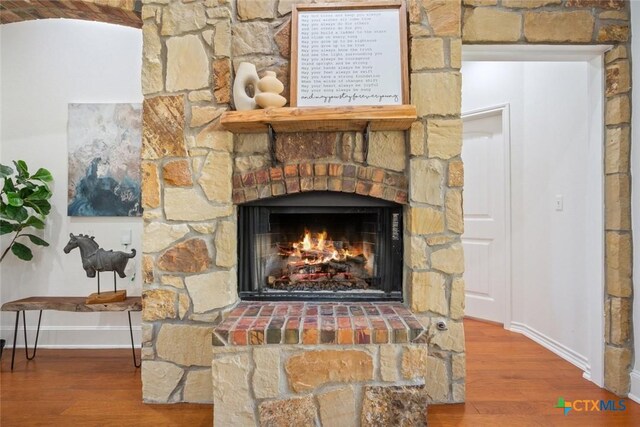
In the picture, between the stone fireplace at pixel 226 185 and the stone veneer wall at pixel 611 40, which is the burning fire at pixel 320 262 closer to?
the stone fireplace at pixel 226 185

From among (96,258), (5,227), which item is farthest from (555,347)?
(5,227)

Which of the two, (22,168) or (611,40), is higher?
(611,40)

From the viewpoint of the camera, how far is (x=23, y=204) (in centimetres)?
255

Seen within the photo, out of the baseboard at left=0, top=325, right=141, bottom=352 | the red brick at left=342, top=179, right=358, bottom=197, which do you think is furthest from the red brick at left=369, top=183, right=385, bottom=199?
the baseboard at left=0, top=325, right=141, bottom=352

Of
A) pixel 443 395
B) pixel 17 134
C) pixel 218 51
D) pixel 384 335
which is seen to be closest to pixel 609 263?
pixel 443 395

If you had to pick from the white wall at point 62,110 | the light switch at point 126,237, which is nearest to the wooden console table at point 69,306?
the white wall at point 62,110

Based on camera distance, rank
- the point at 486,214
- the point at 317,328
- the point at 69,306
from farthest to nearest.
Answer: the point at 486,214, the point at 69,306, the point at 317,328

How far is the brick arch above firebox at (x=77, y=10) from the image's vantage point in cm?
→ 197

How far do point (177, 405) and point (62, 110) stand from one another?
7.73 feet

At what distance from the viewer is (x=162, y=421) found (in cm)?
177

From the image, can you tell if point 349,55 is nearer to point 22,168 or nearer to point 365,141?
point 365,141

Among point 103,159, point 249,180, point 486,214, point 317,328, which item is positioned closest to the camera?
point 317,328

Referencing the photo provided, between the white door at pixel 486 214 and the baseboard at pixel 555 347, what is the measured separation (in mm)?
156

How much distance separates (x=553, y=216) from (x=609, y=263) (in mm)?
663
